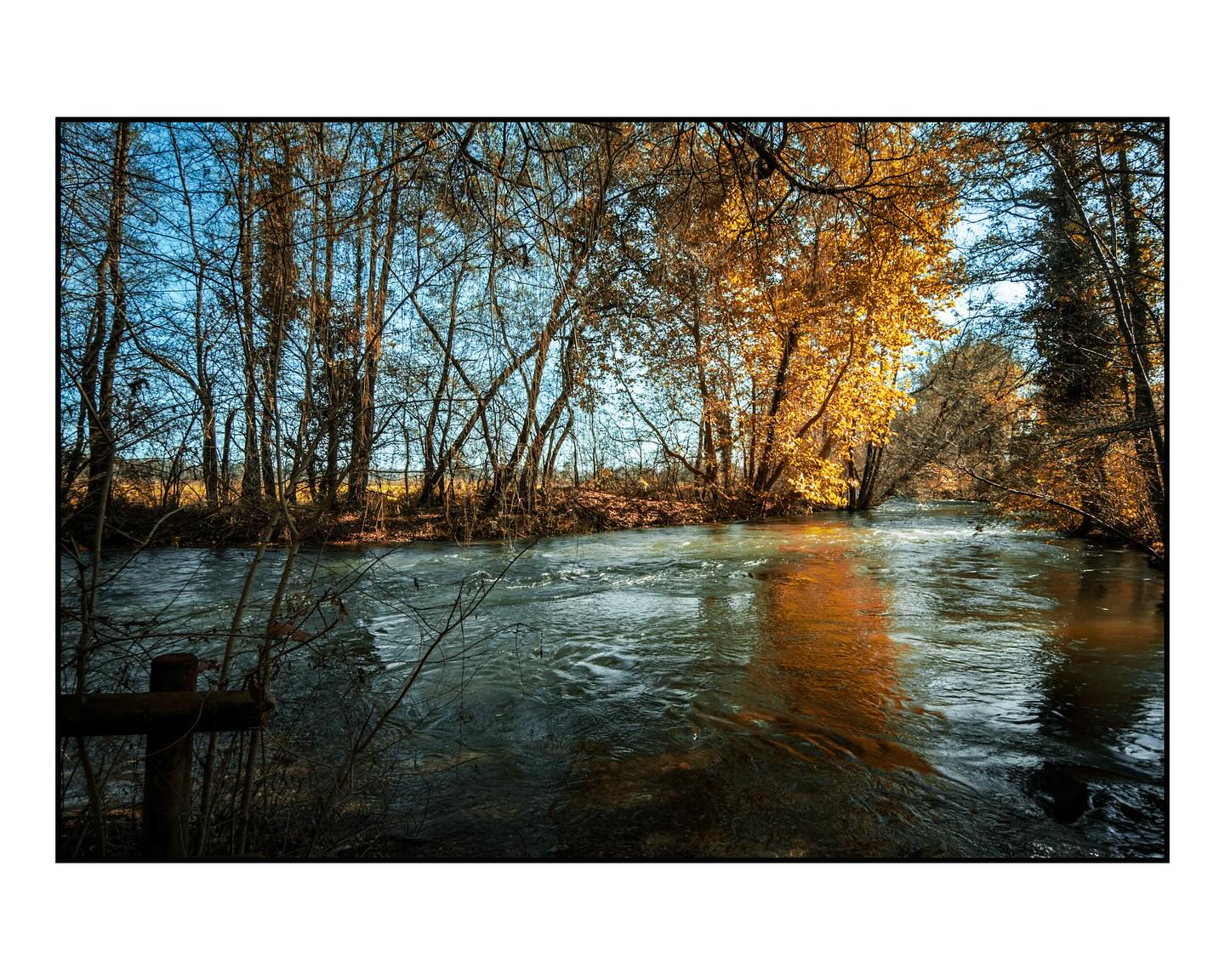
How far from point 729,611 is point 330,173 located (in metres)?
3.78

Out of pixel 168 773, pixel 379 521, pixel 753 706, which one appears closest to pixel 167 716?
pixel 168 773

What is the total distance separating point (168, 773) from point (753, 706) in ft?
7.39

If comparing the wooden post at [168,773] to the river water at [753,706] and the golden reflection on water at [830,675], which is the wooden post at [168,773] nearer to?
the river water at [753,706]

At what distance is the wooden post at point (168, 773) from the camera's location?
1.42 meters

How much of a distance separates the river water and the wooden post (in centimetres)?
9

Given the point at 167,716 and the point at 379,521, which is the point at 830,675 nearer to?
the point at 379,521

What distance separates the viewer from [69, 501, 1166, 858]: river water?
190cm

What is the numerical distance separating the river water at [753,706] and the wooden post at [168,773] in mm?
89

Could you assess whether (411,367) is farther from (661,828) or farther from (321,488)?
(661,828)

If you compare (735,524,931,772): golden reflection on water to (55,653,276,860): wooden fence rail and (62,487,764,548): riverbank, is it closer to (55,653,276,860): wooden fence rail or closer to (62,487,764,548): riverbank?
(62,487,764,548): riverbank

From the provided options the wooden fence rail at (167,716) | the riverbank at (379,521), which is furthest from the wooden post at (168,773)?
the riverbank at (379,521)

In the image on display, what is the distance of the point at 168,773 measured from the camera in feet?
4.76

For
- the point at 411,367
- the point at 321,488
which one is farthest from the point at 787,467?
the point at 321,488

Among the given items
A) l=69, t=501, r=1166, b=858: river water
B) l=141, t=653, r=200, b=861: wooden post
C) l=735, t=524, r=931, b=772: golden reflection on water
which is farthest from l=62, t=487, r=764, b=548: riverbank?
l=735, t=524, r=931, b=772: golden reflection on water
